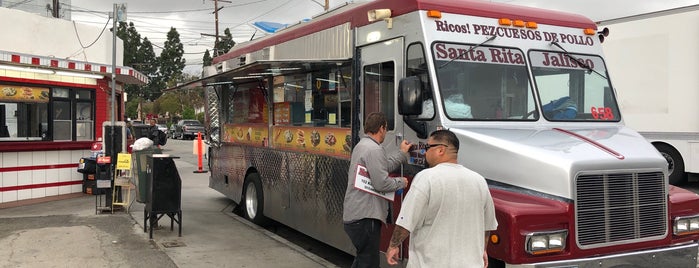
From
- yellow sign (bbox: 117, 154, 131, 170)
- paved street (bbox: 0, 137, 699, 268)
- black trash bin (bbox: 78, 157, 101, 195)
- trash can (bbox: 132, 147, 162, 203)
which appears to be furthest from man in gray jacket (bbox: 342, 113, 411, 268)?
black trash bin (bbox: 78, 157, 101, 195)

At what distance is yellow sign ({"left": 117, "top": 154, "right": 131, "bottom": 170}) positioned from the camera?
8766mm

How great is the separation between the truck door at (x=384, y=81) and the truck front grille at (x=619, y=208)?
167cm

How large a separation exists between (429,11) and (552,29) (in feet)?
4.49

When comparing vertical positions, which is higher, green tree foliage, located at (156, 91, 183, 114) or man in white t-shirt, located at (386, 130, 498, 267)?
green tree foliage, located at (156, 91, 183, 114)

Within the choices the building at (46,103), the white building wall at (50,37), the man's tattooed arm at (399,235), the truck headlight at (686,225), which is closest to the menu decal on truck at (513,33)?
the truck headlight at (686,225)

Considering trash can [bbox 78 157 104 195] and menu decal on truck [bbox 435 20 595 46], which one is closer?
menu decal on truck [bbox 435 20 595 46]

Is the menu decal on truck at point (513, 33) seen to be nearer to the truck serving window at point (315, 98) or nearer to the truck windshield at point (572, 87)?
the truck windshield at point (572, 87)

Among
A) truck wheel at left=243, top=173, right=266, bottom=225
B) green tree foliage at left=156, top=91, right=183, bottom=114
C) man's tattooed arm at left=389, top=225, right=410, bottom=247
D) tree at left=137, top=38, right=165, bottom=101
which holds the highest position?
tree at left=137, top=38, right=165, bottom=101

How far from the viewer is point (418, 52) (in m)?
4.70

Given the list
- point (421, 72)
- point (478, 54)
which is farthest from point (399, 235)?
point (478, 54)

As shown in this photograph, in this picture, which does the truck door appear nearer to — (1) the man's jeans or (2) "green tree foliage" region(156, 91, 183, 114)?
(1) the man's jeans

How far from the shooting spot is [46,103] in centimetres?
1028

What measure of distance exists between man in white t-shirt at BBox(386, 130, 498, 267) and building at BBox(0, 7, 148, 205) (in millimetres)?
8344

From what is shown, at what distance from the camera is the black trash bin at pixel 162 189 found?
7.07 m
